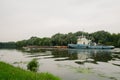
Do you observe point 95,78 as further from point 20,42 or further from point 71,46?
point 20,42

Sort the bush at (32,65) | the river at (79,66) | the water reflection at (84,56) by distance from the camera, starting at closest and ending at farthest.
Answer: the river at (79,66)
the bush at (32,65)
the water reflection at (84,56)

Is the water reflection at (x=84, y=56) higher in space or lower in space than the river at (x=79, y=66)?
higher

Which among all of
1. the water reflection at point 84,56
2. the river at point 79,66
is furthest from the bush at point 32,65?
the water reflection at point 84,56

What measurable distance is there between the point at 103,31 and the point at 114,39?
8690mm

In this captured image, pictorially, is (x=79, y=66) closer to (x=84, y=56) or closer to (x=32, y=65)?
(x=32, y=65)

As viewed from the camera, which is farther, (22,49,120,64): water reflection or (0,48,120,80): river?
(22,49,120,64): water reflection

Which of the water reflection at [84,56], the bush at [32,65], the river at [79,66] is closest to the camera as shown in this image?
the river at [79,66]

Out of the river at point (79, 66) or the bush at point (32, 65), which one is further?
the bush at point (32, 65)

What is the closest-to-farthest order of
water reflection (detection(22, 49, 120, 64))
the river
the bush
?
the river, the bush, water reflection (detection(22, 49, 120, 64))

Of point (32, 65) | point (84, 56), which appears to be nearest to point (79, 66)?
point (32, 65)

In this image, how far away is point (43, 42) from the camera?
457 ft

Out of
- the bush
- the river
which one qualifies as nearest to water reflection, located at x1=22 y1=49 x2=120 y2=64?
the river

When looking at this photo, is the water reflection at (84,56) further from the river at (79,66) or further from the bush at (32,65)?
the bush at (32,65)

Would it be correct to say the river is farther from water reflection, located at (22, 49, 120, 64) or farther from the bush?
the bush
